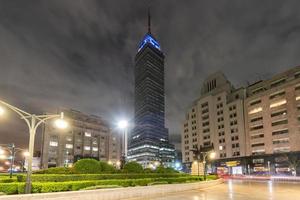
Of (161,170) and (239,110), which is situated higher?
(239,110)

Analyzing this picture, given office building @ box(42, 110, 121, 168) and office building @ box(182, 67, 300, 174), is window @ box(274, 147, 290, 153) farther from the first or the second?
office building @ box(42, 110, 121, 168)

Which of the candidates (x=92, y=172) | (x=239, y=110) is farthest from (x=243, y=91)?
(x=92, y=172)

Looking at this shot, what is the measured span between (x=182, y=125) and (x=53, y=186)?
353 ft

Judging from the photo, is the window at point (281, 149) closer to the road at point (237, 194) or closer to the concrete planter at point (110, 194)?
the road at point (237, 194)

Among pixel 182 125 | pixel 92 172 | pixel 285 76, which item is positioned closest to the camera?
pixel 92 172

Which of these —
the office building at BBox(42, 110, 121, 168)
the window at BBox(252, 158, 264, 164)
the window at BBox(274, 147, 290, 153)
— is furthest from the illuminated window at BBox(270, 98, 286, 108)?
the office building at BBox(42, 110, 121, 168)

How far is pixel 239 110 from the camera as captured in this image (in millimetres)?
92438

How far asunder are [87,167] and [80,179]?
2.87 m

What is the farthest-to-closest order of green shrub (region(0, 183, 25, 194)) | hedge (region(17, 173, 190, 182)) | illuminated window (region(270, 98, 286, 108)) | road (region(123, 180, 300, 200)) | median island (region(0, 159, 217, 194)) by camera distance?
1. illuminated window (region(270, 98, 286, 108))
2. road (region(123, 180, 300, 200))
3. hedge (region(17, 173, 190, 182))
4. median island (region(0, 159, 217, 194))
5. green shrub (region(0, 183, 25, 194))

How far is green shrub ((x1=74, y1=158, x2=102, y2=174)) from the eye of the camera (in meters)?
23.1

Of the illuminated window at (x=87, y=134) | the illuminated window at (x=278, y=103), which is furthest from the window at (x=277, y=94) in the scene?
the illuminated window at (x=87, y=134)

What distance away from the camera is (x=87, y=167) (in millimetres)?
23547

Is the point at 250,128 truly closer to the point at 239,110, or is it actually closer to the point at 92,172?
the point at 239,110

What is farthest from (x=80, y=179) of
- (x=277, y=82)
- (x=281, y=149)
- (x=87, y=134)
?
(x=87, y=134)
